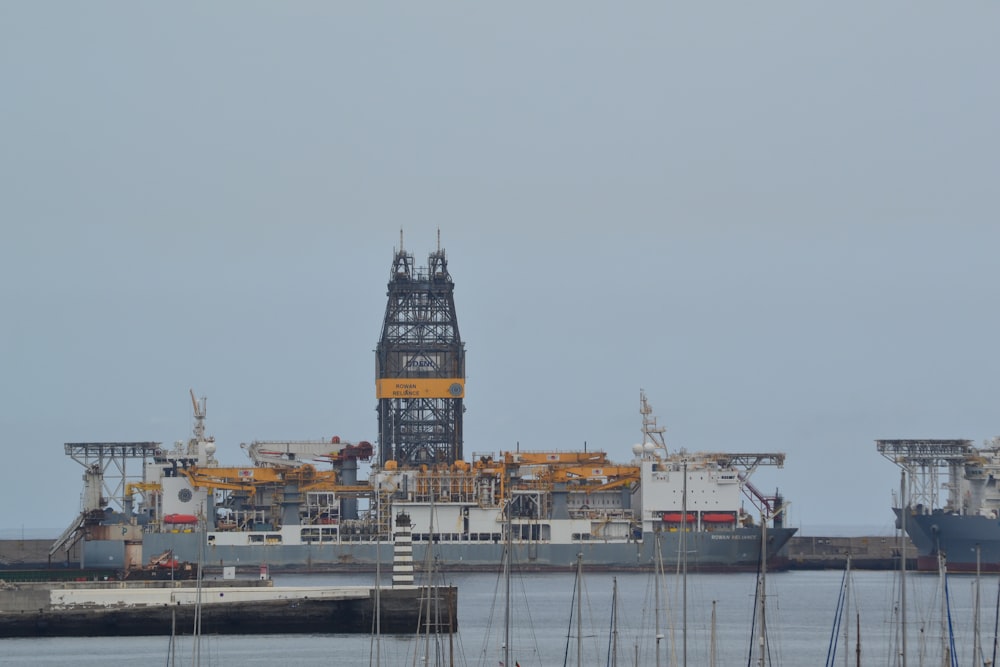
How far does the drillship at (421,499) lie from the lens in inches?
5098

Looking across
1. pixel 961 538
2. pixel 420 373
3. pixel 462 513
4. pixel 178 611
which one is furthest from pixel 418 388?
pixel 178 611

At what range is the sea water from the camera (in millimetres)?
66938

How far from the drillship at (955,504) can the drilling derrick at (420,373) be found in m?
30.1

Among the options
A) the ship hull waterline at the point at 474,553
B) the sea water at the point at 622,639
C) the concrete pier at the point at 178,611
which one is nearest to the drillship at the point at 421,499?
the ship hull waterline at the point at 474,553

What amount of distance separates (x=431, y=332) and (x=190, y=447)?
18.8m

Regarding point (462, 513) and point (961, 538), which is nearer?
point (961, 538)

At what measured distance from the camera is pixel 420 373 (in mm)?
139625

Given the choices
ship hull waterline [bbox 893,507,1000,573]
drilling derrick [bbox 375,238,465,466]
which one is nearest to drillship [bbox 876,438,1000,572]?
ship hull waterline [bbox 893,507,1000,573]

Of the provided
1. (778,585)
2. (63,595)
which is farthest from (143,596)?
(778,585)

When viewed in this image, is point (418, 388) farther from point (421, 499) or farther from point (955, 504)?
point (955, 504)

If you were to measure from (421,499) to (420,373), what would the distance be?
11.9m

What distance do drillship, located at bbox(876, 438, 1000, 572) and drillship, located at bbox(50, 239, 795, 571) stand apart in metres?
9.26

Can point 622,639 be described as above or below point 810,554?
below

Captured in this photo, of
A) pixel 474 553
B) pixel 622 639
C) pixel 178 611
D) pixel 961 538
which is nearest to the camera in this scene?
pixel 622 639
